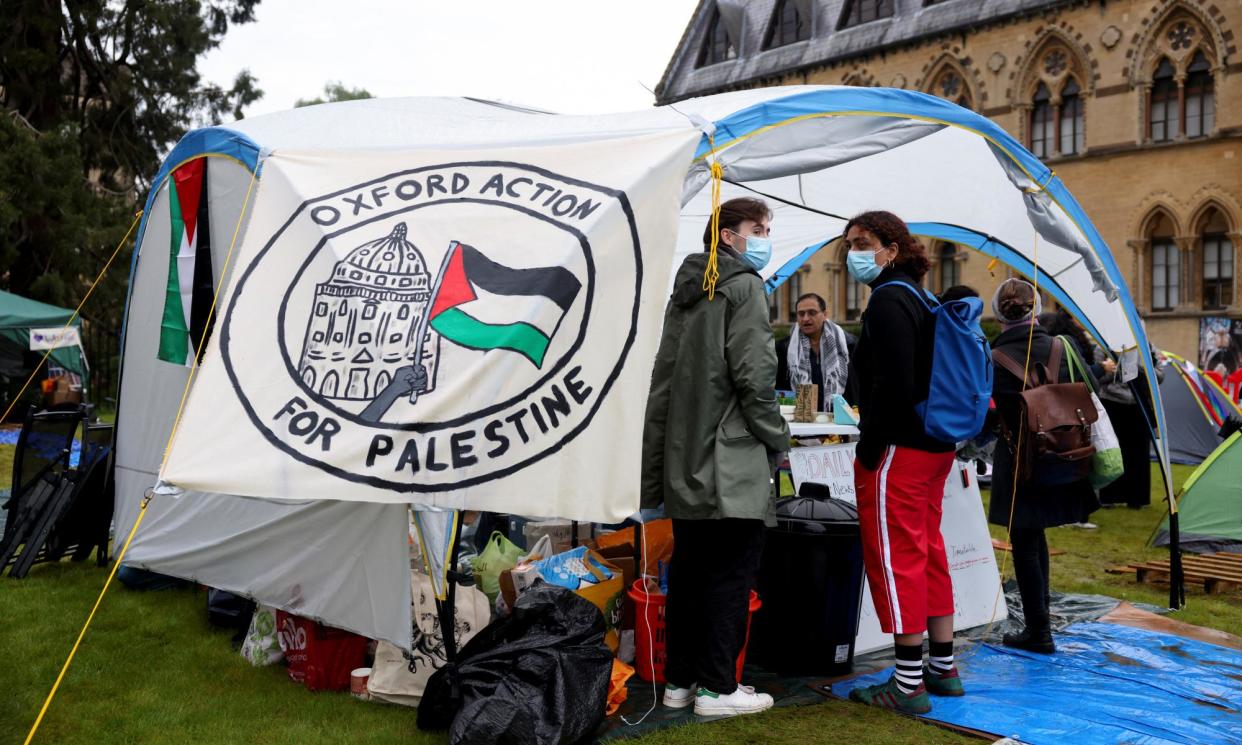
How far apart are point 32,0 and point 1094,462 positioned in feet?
67.8

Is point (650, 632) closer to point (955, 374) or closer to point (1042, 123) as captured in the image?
point (955, 374)

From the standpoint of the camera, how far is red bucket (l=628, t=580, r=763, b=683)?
448cm

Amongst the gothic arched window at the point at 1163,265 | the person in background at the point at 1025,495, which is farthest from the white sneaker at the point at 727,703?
the gothic arched window at the point at 1163,265

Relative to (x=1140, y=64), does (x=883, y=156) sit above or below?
below

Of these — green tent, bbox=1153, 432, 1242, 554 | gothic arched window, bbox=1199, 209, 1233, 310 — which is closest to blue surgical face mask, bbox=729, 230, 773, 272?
green tent, bbox=1153, 432, 1242, 554

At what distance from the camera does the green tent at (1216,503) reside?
720 cm

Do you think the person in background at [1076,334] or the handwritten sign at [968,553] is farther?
the person in background at [1076,334]

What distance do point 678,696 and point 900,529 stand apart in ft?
3.80

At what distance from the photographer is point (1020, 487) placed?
16.3 ft

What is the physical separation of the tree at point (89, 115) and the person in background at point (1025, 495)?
1647 cm

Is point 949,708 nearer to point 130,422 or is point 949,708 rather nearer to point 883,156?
point 883,156

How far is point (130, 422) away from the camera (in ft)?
20.8

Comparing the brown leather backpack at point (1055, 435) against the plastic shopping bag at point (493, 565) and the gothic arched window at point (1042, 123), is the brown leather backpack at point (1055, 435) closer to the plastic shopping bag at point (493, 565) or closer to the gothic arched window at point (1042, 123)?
the plastic shopping bag at point (493, 565)

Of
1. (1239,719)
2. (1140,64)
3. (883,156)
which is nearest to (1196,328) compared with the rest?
(1140,64)
